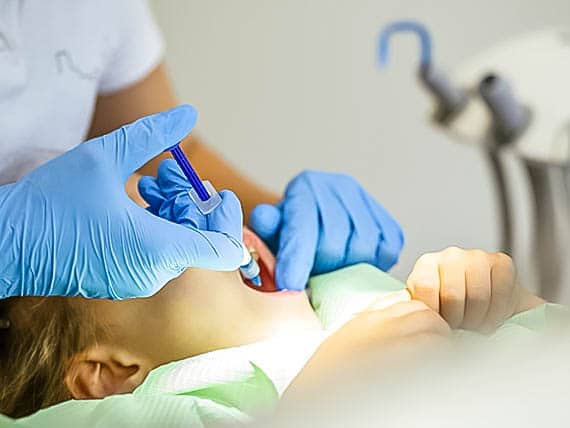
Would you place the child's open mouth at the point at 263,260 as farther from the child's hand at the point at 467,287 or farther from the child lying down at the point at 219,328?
the child's hand at the point at 467,287

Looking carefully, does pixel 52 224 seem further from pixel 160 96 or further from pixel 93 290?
pixel 160 96

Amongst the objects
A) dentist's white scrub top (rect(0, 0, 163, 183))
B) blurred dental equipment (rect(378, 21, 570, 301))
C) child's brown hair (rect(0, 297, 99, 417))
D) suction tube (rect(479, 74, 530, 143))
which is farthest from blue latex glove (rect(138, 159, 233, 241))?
suction tube (rect(479, 74, 530, 143))

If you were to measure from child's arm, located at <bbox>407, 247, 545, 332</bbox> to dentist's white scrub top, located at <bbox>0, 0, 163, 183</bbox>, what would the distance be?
0.45m

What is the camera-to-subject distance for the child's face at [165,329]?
80cm

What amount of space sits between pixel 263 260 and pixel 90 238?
23 centimetres

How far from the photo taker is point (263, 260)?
0.91m

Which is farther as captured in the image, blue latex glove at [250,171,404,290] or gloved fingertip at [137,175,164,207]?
blue latex glove at [250,171,404,290]

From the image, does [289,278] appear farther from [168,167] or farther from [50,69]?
[50,69]

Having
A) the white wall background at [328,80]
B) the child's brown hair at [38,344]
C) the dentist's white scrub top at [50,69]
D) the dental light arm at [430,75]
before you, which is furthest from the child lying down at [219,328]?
the dental light arm at [430,75]

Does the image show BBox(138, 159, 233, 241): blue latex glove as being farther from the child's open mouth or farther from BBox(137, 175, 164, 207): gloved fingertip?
the child's open mouth

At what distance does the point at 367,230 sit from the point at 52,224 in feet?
1.05

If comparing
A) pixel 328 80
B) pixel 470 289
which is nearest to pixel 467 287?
pixel 470 289

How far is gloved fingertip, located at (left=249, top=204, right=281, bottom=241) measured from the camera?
971 mm

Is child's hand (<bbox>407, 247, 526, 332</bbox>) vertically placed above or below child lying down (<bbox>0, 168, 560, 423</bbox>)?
above
